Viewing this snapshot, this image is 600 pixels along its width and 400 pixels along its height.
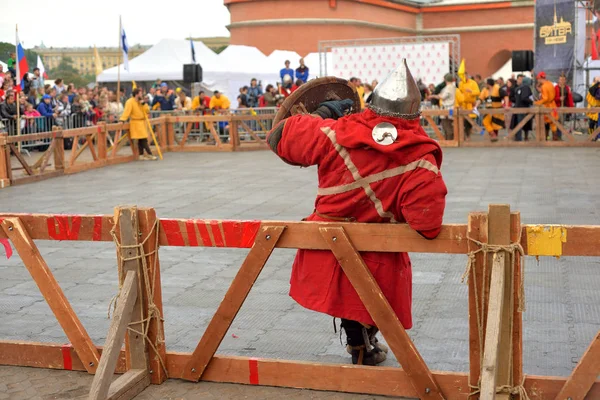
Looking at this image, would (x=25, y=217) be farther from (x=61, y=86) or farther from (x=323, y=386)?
(x=61, y=86)

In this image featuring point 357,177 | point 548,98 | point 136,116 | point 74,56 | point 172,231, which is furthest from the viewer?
point 74,56

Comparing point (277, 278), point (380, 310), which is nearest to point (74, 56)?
point (277, 278)

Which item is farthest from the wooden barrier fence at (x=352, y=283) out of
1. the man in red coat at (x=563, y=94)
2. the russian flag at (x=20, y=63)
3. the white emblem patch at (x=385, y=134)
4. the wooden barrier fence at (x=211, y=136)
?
the man in red coat at (x=563, y=94)

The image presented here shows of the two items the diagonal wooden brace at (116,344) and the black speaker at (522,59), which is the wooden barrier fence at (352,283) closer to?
the diagonal wooden brace at (116,344)

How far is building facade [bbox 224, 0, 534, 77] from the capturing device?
3709cm

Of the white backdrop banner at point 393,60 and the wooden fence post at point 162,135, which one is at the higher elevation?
the white backdrop banner at point 393,60

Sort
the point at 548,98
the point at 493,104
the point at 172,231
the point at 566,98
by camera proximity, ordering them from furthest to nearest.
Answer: the point at 493,104, the point at 566,98, the point at 548,98, the point at 172,231

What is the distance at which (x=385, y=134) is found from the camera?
3906 mm

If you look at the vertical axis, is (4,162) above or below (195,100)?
below

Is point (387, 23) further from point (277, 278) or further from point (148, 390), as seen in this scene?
point (148, 390)

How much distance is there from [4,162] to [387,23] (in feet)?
96.1

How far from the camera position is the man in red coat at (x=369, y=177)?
3887 millimetres

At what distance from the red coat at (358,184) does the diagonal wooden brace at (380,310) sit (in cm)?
11

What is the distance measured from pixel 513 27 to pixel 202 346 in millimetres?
38529
